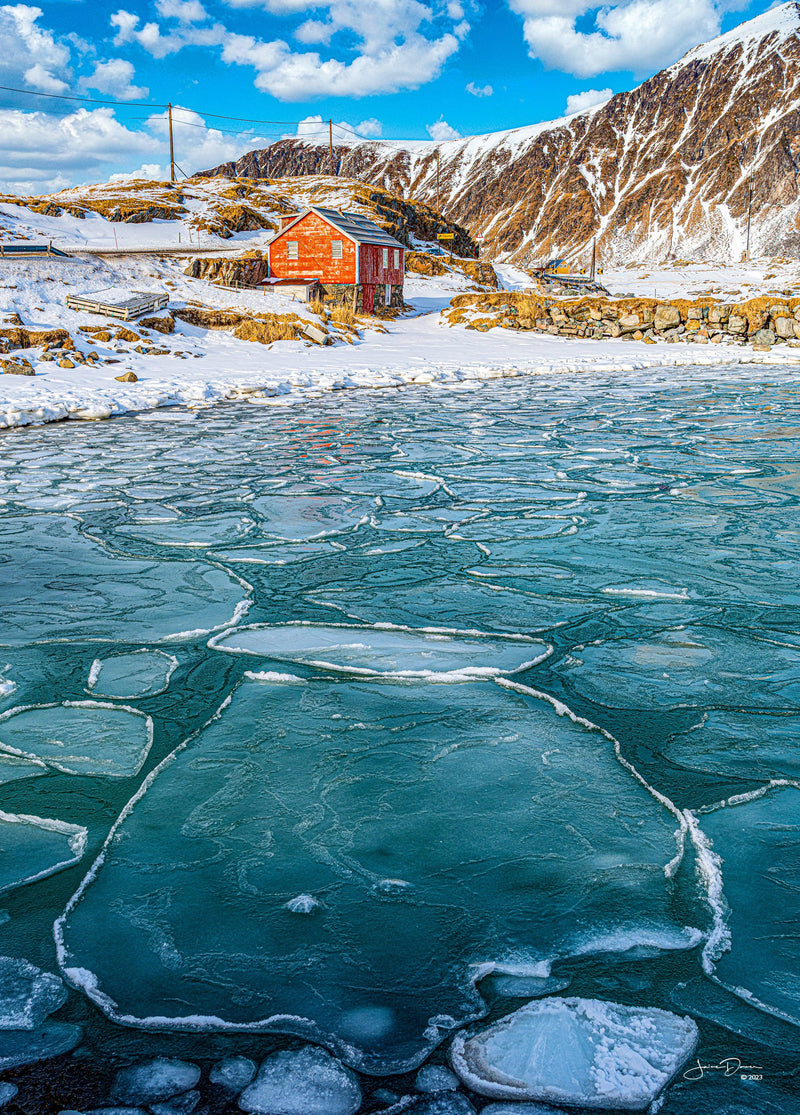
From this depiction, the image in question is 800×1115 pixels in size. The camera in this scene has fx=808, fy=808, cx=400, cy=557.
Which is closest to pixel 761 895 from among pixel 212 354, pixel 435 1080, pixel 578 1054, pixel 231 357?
pixel 578 1054

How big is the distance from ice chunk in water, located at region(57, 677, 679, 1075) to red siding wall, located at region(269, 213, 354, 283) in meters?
35.1

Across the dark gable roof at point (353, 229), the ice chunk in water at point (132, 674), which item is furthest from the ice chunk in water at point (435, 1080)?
the dark gable roof at point (353, 229)

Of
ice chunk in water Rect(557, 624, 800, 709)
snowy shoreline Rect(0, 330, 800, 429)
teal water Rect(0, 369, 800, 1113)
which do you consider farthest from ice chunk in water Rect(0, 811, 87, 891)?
snowy shoreline Rect(0, 330, 800, 429)

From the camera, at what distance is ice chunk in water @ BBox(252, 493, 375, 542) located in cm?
576

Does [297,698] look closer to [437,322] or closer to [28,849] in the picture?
[28,849]

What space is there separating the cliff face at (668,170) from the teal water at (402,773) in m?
115

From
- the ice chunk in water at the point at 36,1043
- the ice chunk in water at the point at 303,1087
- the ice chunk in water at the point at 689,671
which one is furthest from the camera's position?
the ice chunk in water at the point at 689,671

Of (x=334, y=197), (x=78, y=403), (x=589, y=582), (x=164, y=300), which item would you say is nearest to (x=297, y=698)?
(x=589, y=582)

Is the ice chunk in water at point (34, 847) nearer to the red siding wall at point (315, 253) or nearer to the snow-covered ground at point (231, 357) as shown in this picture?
the snow-covered ground at point (231, 357)

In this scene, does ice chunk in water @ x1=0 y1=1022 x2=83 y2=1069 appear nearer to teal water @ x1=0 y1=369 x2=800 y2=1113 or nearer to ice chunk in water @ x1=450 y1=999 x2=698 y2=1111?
teal water @ x1=0 y1=369 x2=800 y2=1113

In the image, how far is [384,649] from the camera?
367cm

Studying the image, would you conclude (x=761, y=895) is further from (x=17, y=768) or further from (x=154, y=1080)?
(x=17, y=768)

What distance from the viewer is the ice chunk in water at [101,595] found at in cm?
397

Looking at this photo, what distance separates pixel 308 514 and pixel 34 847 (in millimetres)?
4107
